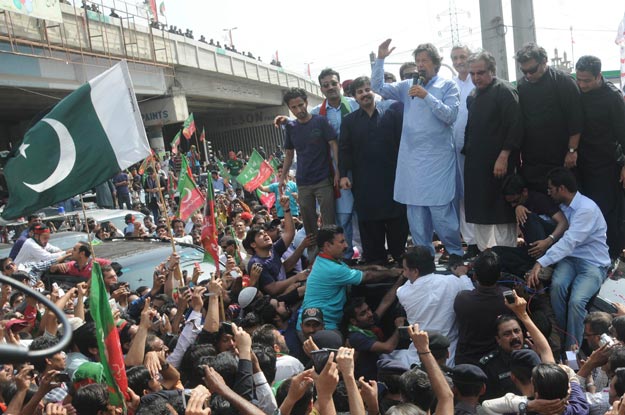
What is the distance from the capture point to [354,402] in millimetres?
2678

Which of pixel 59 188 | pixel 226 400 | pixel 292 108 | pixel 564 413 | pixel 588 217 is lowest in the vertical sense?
A: pixel 564 413

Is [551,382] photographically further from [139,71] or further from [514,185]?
[139,71]

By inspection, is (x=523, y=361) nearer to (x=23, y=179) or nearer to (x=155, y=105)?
(x=23, y=179)

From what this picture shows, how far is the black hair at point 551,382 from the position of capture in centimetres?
280

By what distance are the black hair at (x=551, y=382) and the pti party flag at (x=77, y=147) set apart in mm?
3119

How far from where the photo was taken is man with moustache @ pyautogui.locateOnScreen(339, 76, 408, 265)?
16.8ft

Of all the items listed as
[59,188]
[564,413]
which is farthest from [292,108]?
[564,413]

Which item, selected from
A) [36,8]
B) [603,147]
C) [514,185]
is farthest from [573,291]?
[36,8]

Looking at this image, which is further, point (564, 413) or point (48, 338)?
point (48, 338)

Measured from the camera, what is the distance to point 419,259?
13.2ft

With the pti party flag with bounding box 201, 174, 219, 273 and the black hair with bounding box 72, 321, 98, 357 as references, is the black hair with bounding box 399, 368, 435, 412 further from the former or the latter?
the pti party flag with bounding box 201, 174, 219, 273

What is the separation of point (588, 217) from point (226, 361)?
2.61m

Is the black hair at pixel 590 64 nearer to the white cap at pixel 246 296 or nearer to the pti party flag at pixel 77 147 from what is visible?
the white cap at pixel 246 296

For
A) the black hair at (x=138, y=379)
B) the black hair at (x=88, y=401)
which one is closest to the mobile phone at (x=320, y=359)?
the black hair at (x=88, y=401)
